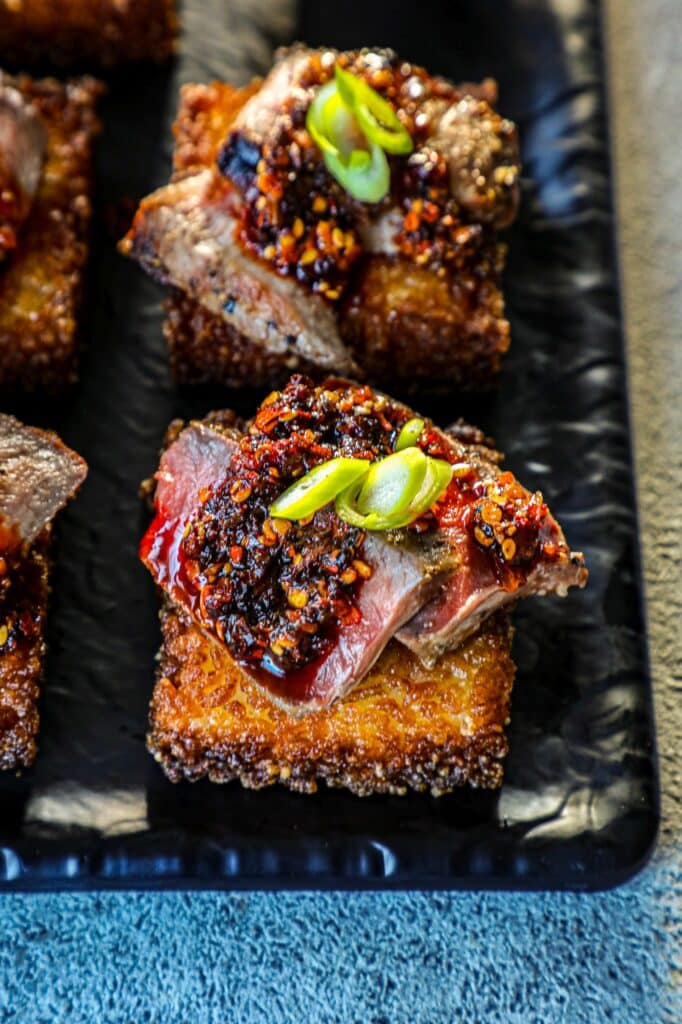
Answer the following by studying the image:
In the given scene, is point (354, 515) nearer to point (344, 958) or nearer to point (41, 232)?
point (344, 958)

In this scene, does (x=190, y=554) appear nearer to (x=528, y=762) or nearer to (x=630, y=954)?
(x=528, y=762)

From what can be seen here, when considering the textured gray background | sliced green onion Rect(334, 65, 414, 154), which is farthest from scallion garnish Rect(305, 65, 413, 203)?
the textured gray background

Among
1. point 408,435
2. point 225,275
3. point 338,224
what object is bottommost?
point 408,435

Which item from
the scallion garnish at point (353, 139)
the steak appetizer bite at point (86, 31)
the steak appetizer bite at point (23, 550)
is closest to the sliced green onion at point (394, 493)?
the steak appetizer bite at point (23, 550)

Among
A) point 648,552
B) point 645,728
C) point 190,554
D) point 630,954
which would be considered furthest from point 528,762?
point 190,554

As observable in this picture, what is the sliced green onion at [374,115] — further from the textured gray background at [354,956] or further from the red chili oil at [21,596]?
the textured gray background at [354,956]

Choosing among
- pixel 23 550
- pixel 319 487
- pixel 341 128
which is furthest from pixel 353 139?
pixel 23 550
